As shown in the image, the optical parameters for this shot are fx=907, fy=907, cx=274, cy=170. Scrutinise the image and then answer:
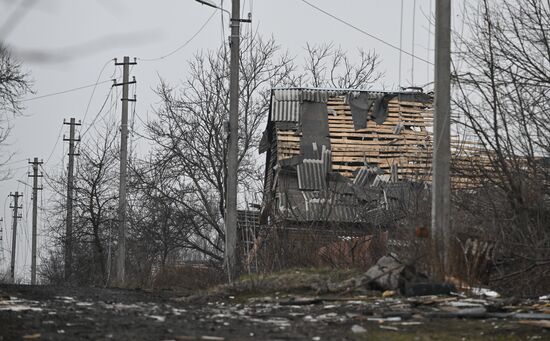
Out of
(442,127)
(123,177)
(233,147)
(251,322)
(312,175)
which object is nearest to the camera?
(251,322)

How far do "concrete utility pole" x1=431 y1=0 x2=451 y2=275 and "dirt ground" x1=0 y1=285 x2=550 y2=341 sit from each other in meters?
2.27

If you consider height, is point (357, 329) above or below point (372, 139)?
below

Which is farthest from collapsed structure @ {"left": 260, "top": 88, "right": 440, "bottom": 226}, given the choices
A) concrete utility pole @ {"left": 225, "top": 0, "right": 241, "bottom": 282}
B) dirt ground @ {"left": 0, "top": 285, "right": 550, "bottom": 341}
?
dirt ground @ {"left": 0, "top": 285, "right": 550, "bottom": 341}

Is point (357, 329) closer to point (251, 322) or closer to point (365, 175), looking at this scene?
point (251, 322)

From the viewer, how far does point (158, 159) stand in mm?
35750

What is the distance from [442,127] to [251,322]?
559 centimetres

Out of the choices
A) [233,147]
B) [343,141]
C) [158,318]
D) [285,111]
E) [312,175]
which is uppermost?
[285,111]

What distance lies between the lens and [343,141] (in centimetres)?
2869

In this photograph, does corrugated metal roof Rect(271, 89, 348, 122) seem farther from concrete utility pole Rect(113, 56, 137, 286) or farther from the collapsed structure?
concrete utility pole Rect(113, 56, 137, 286)

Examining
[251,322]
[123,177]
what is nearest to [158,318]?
[251,322]

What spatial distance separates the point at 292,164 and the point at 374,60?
20148 millimetres

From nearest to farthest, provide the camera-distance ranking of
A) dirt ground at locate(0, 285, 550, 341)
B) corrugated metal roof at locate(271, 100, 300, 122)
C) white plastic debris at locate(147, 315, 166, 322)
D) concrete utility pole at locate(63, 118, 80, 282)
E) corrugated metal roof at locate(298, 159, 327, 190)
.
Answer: dirt ground at locate(0, 285, 550, 341)
white plastic debris at locate(147, 315, 166, 322)
corrugated metal roof at locate(298, 159, 327, 190)
corrugated metal roof at locate(271, 100, 300, 122)
concrete utility pole at locate(63, 118, 80, 282)

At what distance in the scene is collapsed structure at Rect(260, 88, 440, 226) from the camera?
87.9 feet

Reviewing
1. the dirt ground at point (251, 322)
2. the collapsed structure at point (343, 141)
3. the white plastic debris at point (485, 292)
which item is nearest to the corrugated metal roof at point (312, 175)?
the collapsed structure at point (343, 141)
